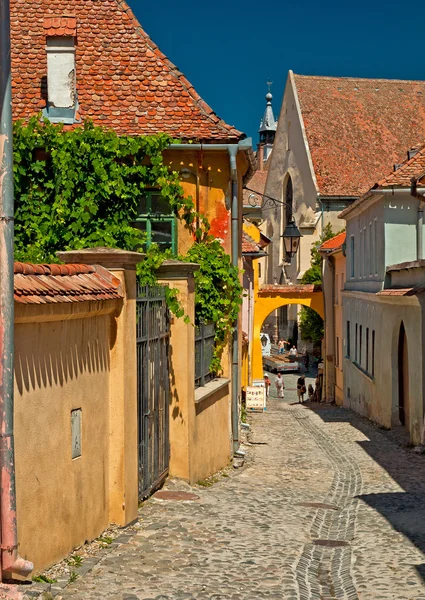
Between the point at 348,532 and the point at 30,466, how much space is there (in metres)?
4.71

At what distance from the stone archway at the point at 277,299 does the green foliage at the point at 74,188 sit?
88.5 ft

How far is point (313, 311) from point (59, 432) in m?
40.8

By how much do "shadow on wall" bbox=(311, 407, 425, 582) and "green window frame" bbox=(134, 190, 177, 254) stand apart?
5.18 m

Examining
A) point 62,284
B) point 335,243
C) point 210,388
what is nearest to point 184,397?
point 210,388

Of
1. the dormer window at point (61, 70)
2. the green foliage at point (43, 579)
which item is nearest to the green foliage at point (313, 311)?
the dormer window at point (61, 70)

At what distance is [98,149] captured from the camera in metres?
15.4

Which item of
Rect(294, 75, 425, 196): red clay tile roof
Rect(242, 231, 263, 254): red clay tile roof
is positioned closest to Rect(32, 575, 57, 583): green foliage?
Rect(242, 231, 263, 254): red clay tile roof

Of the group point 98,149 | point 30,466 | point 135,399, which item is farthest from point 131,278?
point 98,149

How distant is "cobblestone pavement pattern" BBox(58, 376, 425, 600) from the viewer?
804 cm

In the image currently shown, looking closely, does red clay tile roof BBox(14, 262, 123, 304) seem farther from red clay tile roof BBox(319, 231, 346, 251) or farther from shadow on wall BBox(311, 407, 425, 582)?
red clay tile roof BBox(319, 231, 346, 251)

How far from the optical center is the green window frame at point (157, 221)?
16547 millimetres

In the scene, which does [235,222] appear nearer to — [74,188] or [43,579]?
[74,188]

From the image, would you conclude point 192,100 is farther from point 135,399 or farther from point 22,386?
point 22,386

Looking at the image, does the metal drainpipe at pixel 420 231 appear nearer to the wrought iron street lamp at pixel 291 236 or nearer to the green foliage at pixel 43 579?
the wrought iron street lamp at pixel 291 236
